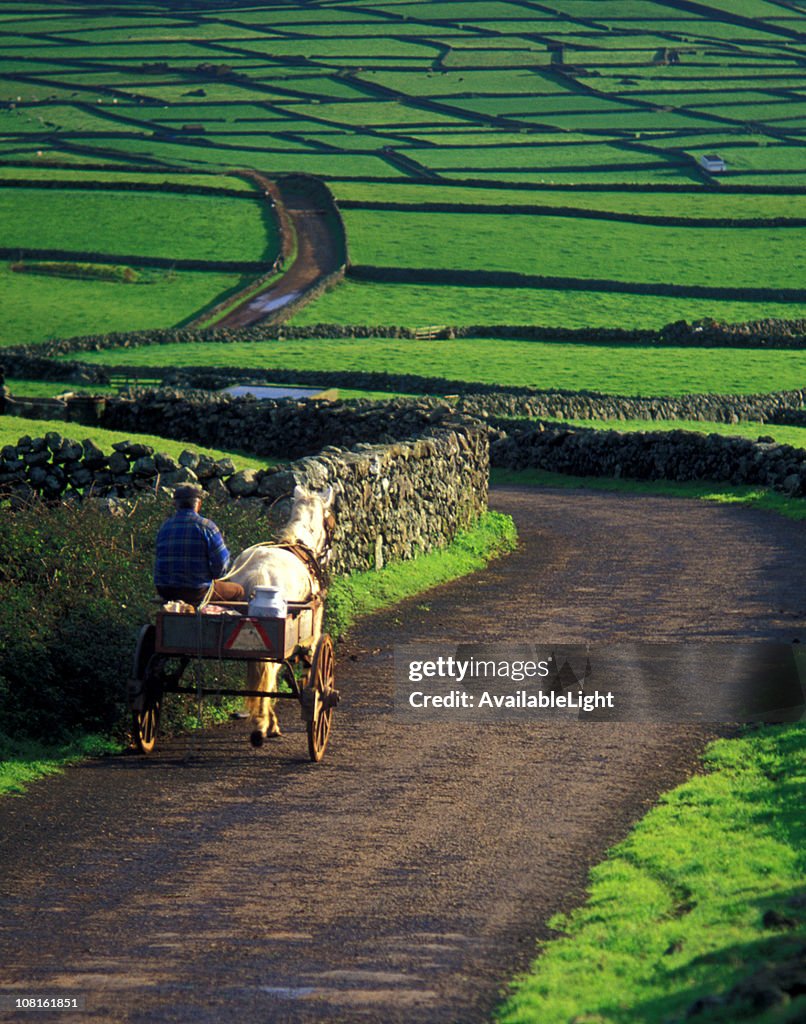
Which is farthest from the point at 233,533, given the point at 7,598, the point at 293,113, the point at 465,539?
the point at 293,113

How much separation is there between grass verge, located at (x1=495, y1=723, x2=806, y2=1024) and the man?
4.33 m

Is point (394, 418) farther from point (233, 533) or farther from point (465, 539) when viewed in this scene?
point (233, 533)

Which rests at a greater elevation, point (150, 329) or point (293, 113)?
point (293, 113)

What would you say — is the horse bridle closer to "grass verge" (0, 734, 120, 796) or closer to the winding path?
"grass verge" (0, 734, 120, 796)

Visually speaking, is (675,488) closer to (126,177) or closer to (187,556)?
(187,556)

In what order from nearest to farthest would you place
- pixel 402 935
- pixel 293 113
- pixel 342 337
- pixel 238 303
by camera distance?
pixel 402 935, pixel 342 337, pixel 238 303, pixel 293 113

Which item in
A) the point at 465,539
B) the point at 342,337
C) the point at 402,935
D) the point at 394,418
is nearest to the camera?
the point at 402,935

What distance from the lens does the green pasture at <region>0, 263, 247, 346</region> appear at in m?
71.3

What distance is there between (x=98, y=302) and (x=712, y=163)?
6367cm

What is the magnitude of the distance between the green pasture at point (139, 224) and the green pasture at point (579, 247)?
6.57 metres

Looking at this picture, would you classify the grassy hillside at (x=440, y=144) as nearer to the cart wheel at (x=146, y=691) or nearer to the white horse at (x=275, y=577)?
the white horse at (x=275, y=577)

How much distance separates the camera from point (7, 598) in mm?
13758

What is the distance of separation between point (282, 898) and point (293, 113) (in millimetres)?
145885

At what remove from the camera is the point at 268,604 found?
488 inches
